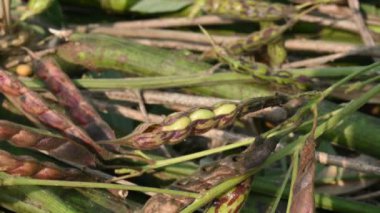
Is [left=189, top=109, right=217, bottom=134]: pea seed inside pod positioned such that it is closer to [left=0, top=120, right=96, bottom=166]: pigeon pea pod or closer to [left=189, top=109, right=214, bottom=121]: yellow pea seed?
[left=189, top=109, right=214, bottom=121]: yellow pea seed

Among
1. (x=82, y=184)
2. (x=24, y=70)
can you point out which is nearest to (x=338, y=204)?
(x=82, y=184)

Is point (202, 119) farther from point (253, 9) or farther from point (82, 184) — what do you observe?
point (253, 9)

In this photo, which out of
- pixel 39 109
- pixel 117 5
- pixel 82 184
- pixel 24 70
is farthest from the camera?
pixel 117 5

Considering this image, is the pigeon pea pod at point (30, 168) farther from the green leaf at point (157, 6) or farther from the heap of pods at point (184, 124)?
the green leaf at point (157, 6)

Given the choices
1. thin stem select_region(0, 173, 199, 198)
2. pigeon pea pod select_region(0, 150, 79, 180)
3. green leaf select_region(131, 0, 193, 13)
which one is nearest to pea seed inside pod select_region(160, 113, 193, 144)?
thin stem select_region(0, 173, 199, 198)

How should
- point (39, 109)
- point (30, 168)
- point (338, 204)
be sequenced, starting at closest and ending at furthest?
point (30, 168) → point (338, 204) → point (39, 109)

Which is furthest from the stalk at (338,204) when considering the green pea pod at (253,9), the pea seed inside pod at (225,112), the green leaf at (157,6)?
the green leaf at (157,6)

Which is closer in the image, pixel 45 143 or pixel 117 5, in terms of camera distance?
pixel 45 143
